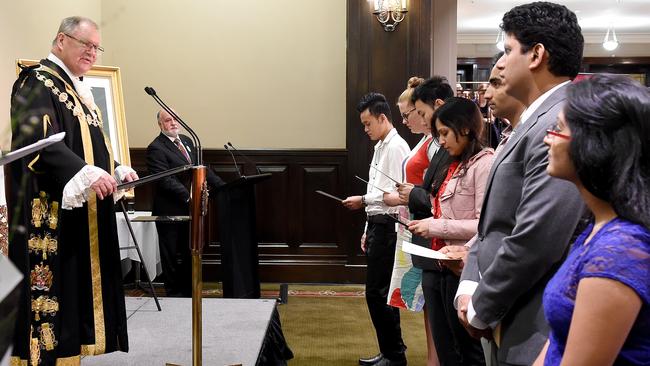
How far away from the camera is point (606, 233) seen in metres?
1.15

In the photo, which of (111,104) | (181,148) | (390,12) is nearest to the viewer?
(111,104)

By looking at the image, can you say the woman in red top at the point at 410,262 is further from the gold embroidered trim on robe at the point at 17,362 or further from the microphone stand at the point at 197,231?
the gold embroidered trim on robe at the point at 17,362

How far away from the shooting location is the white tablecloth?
4793mm

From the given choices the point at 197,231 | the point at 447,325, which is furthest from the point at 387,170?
the point at 197,231

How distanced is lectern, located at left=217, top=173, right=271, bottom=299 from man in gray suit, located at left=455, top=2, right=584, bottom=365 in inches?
117

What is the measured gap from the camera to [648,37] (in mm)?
13688

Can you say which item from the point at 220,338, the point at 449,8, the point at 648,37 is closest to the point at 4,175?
the point at 220,338

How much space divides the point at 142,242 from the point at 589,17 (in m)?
9.76

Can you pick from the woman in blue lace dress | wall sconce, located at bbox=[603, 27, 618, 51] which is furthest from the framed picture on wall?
wall sconce, located at bbox=[603, 27, 618, 51]

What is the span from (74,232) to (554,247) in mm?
1887

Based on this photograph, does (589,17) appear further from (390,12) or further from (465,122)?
(465,122)

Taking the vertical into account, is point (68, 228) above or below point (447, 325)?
above

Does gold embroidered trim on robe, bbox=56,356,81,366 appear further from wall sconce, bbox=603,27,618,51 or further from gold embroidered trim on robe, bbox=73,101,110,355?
wall sconce, bbox=603,27,618,51

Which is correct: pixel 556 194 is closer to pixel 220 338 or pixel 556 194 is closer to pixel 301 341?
pixel 220 338
